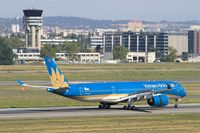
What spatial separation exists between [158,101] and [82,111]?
760 centimetres

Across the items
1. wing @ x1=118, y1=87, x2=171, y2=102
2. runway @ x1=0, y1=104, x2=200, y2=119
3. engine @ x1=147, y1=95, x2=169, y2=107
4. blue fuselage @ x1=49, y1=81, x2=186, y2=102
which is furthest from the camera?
wing @ x1=118, y1=87, x2=171, y2=102

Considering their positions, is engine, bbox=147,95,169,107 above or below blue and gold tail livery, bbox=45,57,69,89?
below

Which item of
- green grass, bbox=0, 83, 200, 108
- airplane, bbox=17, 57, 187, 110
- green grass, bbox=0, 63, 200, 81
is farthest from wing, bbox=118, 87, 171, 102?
green grass, bbox=0, 63, 200, 81

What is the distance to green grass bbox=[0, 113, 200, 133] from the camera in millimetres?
54156

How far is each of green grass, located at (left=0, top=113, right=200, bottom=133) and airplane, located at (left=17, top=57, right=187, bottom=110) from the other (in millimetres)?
6547

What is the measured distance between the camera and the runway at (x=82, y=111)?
65.0 metres

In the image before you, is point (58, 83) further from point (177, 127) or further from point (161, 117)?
point (177, 127)

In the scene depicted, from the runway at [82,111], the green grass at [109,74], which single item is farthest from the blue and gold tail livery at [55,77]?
the green grass at [109,74]

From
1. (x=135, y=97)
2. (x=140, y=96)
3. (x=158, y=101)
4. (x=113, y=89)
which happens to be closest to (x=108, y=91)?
(x=113, y=89)

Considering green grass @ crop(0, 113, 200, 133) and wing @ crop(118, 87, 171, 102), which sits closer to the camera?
green grass @ crop(0, 113, 200, 133)

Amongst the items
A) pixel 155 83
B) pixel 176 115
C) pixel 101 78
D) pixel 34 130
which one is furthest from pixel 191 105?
pixel 101 78

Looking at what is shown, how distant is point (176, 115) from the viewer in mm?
65250

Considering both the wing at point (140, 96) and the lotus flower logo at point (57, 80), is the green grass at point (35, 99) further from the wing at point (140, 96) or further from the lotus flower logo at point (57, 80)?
the lotus flower logo at point (57, 80)

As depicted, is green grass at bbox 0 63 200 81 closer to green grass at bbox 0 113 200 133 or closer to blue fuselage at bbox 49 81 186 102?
blue fuselage at bbox 49 81 186 102
